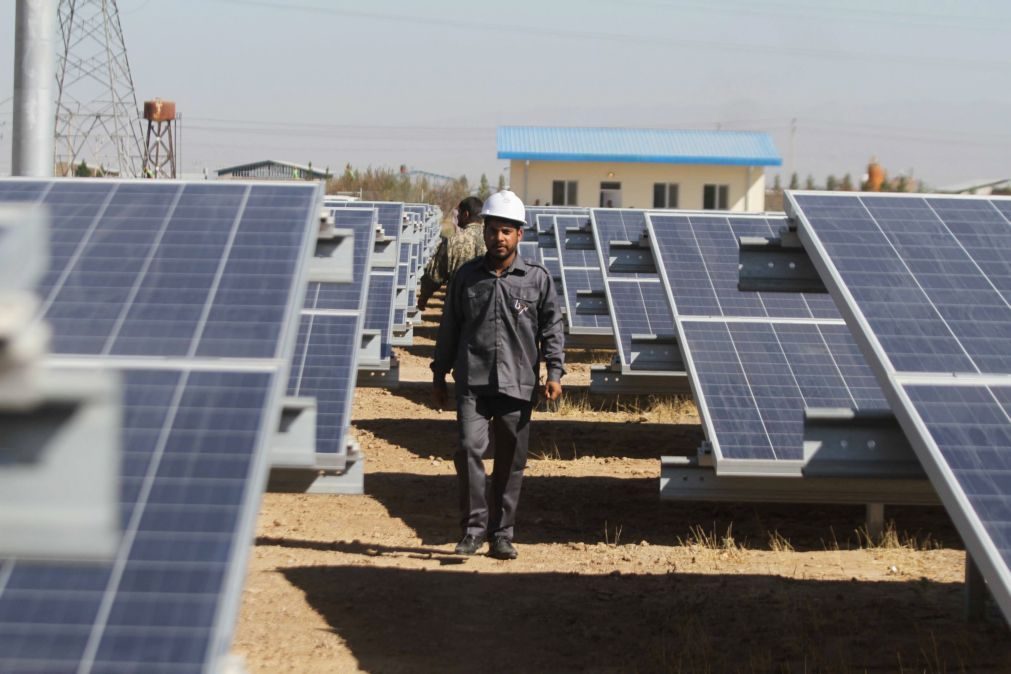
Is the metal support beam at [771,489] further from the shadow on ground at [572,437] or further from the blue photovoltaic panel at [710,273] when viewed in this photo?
the shadow on ground at [572,437]

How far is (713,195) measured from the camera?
58.8 meters

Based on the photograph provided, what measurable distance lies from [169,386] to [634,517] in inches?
239

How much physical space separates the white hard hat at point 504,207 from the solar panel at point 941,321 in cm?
190

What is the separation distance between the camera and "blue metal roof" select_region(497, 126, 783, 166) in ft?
188

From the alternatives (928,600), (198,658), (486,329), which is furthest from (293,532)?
(198,658)

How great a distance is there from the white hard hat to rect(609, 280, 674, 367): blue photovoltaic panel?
4.51 m

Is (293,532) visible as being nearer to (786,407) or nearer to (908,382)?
(786,407)

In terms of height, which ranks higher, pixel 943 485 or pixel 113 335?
pixel 113 335

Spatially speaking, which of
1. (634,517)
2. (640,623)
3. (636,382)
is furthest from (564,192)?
(640,623)

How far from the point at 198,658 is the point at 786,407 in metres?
6.08

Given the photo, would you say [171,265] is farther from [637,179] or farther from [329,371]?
[637,179]

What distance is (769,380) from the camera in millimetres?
9172

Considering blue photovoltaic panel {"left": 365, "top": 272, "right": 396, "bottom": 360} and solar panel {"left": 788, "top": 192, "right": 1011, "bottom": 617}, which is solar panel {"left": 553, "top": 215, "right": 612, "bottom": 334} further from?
solar panel {"left": 788, "top": 192, "right": 1011, "bottom": 617}

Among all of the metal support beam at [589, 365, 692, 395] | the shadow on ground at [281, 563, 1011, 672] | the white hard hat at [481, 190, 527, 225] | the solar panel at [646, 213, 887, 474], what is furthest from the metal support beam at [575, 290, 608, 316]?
the shadow on ground at [281, 563, 1011, 672]
